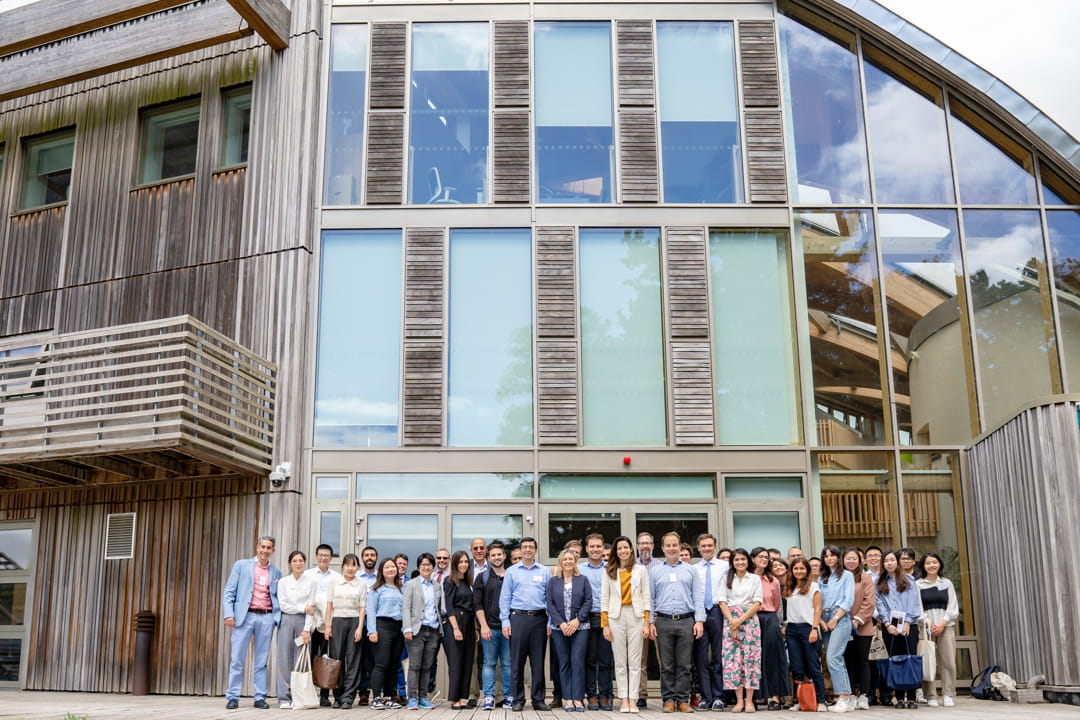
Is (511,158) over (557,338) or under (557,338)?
over

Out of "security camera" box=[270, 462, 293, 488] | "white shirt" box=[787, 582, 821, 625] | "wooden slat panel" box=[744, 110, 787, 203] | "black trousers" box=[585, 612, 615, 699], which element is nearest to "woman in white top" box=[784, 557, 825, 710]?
"white shirt" box=[787, 582, 821, 625]

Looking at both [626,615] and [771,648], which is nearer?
[626,615]

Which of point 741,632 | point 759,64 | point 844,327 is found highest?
point 759,64

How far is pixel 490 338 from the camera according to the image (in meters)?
13.7

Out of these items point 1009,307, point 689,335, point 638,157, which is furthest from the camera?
point 638,157

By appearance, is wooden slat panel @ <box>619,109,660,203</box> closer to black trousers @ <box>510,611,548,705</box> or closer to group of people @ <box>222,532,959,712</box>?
group of people @ <box>222,532,959,712</box>

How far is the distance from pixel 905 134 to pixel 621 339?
483 centimetres

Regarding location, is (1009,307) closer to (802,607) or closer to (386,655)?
(802,607)

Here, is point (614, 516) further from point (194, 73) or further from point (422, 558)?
point (194, 73)

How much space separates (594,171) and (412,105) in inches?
104

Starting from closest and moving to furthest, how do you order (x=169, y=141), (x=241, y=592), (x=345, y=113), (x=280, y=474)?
(x=241, y=592) < (x=280, y=474) < (x=345, y=113) < (x=169, y=141)

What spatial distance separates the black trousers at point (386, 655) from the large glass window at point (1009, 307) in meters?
A: 7.58

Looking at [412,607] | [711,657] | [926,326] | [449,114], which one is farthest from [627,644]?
[449,114]

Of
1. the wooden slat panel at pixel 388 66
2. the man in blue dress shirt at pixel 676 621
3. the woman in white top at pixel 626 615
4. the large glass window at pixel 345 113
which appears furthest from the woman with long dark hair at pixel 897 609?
the wooden slat panel at pixel 388 66
